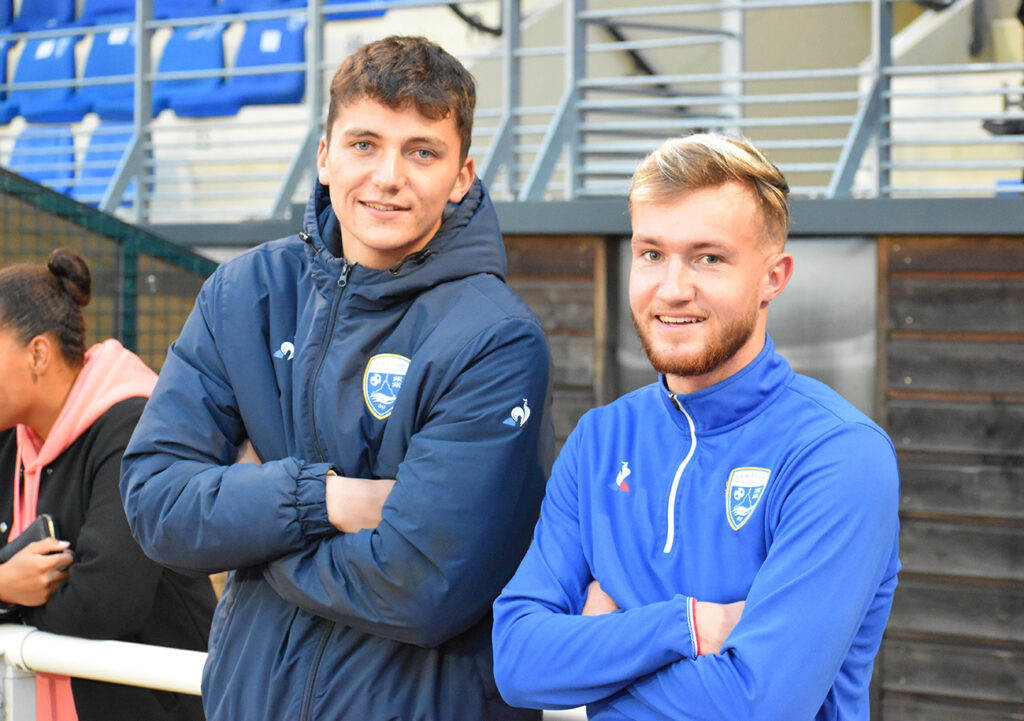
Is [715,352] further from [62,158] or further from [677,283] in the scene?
[62,158]

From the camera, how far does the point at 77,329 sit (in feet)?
8.61

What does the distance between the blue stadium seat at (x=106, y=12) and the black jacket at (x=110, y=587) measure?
853 cm

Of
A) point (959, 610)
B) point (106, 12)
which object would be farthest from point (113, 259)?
point (106, 12)

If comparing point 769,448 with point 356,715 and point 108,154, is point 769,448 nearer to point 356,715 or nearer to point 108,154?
point 356,715

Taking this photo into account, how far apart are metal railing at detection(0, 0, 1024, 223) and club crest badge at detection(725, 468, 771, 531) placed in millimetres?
3517

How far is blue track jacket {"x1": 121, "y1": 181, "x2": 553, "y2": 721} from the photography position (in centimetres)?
173

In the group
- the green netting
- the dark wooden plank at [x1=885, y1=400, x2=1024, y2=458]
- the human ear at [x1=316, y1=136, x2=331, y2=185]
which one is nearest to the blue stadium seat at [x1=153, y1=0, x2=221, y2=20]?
the green netting

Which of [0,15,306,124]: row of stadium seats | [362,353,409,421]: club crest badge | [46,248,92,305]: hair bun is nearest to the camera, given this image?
[362,353,409,421]: club crest badge

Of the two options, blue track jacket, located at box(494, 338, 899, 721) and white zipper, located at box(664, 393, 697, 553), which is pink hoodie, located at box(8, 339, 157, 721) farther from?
white zipper, located at box(664, 393, 697, 553)

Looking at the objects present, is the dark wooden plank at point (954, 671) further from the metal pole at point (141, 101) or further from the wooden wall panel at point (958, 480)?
the metal pole at point (141, 101)

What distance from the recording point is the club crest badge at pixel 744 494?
156 centimetres

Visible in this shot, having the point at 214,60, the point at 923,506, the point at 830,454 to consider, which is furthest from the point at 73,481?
the point at 214,60

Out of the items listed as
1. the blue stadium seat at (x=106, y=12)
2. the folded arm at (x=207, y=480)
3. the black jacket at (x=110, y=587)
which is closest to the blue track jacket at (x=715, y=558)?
the folded arm at (x=207, y=480)

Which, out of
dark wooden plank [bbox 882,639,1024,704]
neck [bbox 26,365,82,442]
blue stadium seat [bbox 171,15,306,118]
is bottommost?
dark wooden plank [bbox 882,639,1024,704]
